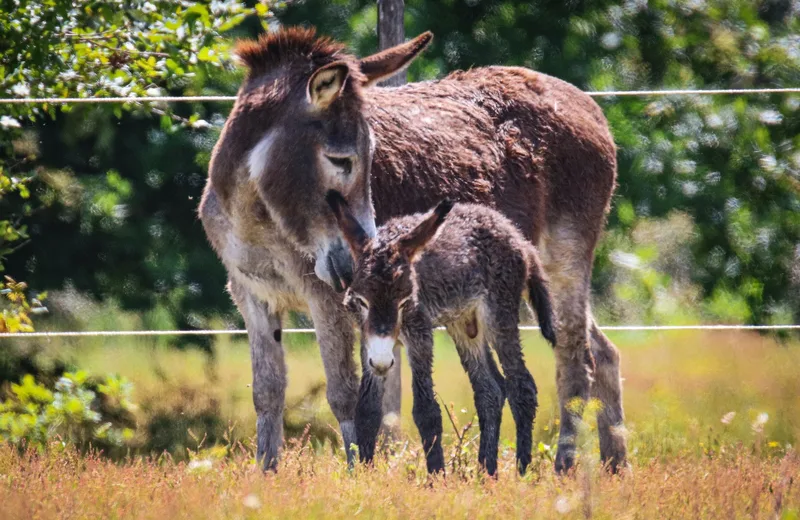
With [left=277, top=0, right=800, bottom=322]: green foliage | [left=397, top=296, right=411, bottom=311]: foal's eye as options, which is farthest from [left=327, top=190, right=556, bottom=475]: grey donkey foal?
[left=277, top=0, right=800, bottom=322]: green foliage

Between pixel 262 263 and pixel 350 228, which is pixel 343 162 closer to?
pixel 350 228

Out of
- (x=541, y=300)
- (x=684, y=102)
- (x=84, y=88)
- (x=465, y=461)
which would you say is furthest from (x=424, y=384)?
(x=684, y=102)

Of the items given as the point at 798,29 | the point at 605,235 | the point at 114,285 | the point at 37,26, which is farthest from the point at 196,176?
the point at 798,29

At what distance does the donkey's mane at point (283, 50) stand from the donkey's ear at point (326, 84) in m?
0.36

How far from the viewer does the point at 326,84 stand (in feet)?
16.3

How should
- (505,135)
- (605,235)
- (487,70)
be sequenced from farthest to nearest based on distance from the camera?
(605,235)
(487,70)
(505,135)

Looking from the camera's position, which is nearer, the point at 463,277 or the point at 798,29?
the point at 463,277

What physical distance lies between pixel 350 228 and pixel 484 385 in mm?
1087

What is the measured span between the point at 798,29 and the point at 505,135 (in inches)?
161

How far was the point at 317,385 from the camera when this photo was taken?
697 centimetres

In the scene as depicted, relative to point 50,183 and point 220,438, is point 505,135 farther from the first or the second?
point 50,183

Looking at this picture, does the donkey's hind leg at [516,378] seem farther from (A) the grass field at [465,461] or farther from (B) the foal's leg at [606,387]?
(B) the foal's leg at [606,387]

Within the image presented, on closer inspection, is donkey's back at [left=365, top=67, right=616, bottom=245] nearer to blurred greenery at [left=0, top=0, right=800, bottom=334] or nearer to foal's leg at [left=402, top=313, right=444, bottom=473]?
foal's leg at [left=402, top=313, right=444, bottom=473]

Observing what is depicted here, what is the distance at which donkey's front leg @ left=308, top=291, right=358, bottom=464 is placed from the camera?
5.15m
